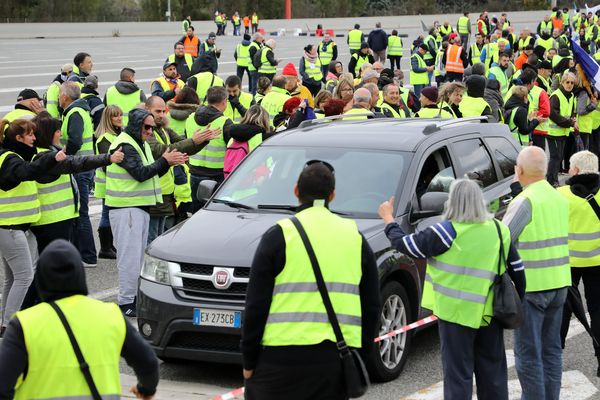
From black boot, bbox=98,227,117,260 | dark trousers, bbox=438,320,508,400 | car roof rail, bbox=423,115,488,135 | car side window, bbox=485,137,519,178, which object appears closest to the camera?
dark trousers, bbox=438,320,508,400

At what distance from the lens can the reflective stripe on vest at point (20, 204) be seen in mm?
8734

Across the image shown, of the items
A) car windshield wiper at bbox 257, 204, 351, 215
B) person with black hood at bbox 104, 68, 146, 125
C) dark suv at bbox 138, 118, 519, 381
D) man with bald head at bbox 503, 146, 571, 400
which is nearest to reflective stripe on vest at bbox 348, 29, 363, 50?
→ person with black hood at bbox 104, 68, 146, 125

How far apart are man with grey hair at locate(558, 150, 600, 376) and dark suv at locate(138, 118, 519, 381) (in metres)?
0.99

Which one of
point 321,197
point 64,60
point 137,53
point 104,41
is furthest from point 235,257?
point 104,41

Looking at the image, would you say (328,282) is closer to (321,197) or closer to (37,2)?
(321,197)

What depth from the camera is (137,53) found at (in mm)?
45438

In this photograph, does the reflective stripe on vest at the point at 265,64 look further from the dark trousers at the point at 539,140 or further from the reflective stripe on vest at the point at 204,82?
the dark trousers at the point at 539,140

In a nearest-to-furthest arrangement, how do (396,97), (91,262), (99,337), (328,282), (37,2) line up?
(99,337) < (328,282) < (91,262) < (396,97) < (37,2)

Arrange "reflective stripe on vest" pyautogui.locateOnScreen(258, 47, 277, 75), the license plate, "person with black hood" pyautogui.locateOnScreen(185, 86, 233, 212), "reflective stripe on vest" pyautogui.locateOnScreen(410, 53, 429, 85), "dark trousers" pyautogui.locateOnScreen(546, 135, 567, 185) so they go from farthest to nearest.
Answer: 1. "reflective stripe on vest" pyautogui.locateOnScreen(410, 53, 429, 85)
2. "reflective stripe on vest" pyautogui.locateOnScreen(258, 47, 277, 75)
3. "dark trousers" pyautogui.locateOnScreen(546, 135, 567, 185)
4. "person with black hood" pyautogui.locateOnScreen(185, 86, 233, 212)
5. the license plate

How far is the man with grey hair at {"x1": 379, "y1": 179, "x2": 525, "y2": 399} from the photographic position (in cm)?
595

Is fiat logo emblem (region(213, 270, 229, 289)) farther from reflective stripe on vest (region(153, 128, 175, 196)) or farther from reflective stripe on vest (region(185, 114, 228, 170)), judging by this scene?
reflective stripe on vest (region(185, 114, 228, 170))

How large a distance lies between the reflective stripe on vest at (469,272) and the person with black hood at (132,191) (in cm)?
369

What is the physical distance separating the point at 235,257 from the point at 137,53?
39.3 metres

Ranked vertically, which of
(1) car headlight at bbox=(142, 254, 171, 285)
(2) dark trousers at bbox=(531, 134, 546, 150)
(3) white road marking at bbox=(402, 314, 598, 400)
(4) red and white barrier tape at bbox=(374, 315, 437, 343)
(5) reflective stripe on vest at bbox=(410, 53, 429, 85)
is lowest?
(5) reflective stripe on vest at bbox=(410, 53, 429, 85)
